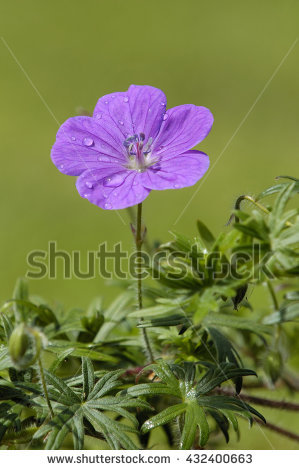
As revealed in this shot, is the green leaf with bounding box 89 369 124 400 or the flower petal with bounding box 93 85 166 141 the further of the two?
the flower petal with bounding box 93 85 166 141

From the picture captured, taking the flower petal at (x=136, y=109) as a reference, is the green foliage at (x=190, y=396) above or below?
below

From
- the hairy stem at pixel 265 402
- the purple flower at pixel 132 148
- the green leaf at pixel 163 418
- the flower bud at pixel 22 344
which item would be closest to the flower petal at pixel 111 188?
the purple flower at pixel 132 148

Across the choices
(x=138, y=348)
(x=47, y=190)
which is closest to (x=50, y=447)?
(x=138, y=348)

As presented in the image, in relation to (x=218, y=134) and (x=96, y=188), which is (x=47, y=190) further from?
(x=96, y=188)

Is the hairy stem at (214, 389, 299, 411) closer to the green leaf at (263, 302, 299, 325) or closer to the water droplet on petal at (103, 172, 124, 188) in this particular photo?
the green leaf at (263, 302, 299, 325)

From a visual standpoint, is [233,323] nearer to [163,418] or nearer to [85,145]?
[163,418]

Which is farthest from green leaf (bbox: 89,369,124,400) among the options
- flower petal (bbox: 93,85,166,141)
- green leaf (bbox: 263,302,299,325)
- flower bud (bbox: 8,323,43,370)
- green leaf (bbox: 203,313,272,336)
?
flower petal (bbox: 93,85,166,141)

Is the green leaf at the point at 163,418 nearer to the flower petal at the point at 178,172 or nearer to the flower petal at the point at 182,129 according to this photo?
the flower petal at the point at 178,172
